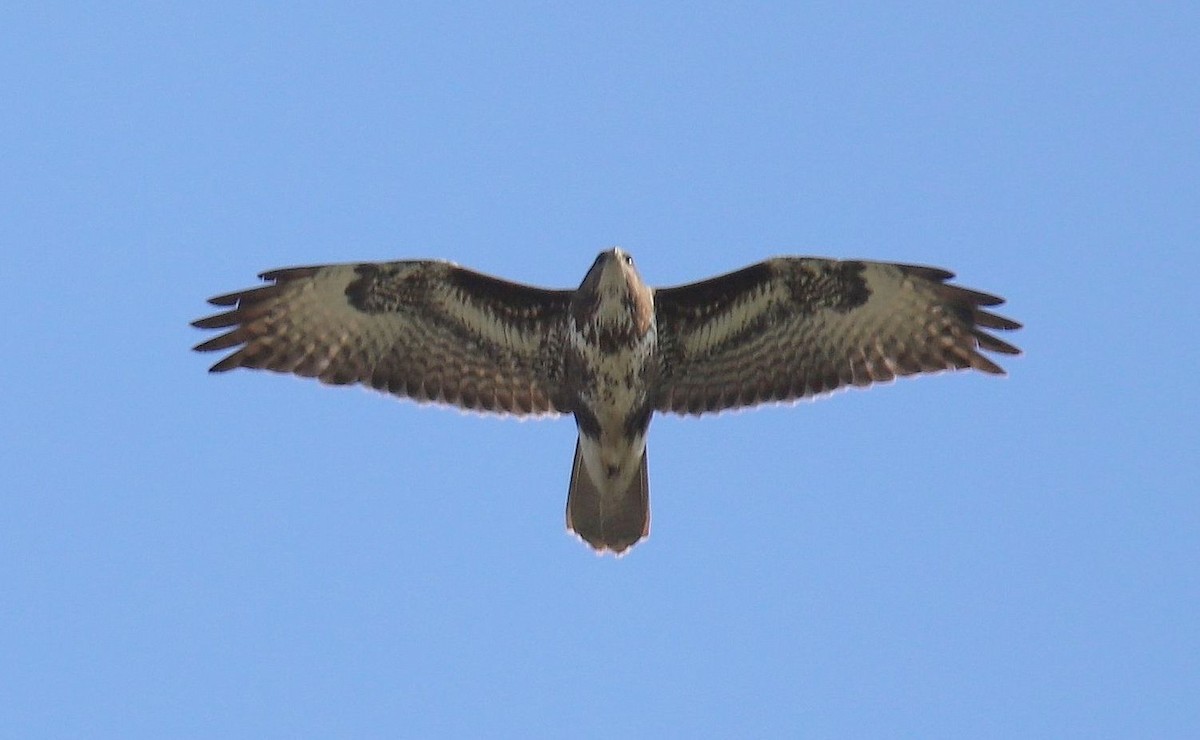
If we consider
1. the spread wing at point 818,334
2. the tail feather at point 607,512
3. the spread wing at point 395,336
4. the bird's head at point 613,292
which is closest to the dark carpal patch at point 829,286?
the spread wing at point 818,334

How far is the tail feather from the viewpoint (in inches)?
410

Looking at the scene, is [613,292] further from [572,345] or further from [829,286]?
[829,286]

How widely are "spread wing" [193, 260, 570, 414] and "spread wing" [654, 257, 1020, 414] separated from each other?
0.98 metres

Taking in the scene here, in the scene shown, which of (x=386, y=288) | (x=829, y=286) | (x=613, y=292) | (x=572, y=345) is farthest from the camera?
(x=386, y=288)

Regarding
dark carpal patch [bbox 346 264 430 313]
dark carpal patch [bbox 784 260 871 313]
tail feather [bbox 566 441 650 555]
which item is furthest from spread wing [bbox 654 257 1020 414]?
dark carpal patch [bbox 346 264 430 313]

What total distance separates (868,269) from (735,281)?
3.14 feet

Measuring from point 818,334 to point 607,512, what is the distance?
196cm

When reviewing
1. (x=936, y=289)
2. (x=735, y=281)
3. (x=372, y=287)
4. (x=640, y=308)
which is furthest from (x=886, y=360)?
(x=372, y=287)

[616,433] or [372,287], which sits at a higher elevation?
[372,287]

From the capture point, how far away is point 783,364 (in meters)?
10.8

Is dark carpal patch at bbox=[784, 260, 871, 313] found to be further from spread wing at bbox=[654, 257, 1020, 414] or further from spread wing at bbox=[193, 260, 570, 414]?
spread wing at bbox=[193, 260, 570, 414]

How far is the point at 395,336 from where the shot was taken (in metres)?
10.8

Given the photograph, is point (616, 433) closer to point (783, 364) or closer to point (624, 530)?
point (624, 530)

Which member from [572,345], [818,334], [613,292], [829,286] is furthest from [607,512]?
[829,286]
